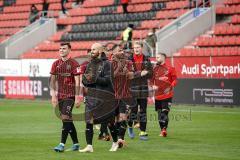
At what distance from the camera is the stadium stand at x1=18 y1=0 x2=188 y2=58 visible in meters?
38.6

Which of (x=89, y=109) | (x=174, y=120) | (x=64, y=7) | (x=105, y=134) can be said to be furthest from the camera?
(x=64, y=7)

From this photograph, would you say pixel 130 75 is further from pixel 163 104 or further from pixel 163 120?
pixel 163 104

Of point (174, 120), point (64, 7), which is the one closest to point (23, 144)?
point (174, 120)

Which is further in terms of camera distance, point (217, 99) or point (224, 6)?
point (224, 6)

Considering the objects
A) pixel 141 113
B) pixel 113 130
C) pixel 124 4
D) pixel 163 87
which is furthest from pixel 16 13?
pixel 113 130

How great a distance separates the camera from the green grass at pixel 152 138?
46.2 feet

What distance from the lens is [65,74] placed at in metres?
15.0

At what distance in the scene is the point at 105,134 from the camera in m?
17.4

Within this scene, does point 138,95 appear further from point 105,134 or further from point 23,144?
point 23,144

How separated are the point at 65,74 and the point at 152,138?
376 centimetres

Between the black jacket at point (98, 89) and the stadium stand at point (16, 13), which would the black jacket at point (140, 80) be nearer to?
the black jacket at point (98, 89)

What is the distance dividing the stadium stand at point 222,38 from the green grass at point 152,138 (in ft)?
20.0

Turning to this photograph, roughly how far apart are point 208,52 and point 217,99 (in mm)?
4922

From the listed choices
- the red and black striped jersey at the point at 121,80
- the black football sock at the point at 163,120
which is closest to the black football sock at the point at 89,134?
the red and black striped jersey at the point at 121,80
